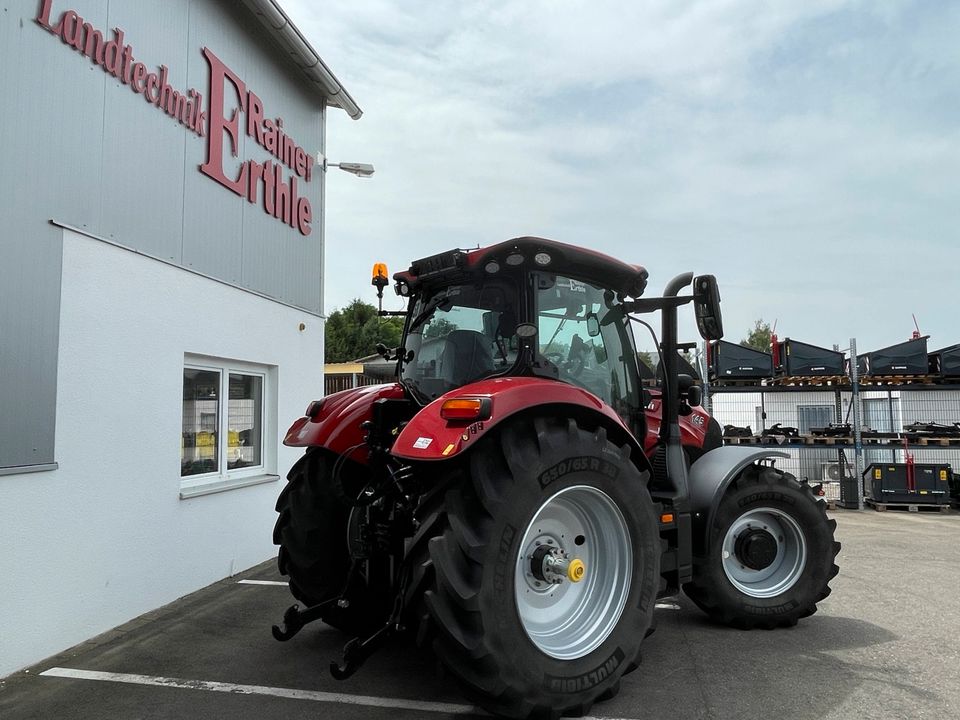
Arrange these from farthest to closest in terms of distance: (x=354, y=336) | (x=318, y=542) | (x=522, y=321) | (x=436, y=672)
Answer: (x=354, y=336), (x=318, y=542), (x=522, y=321), (x=436, y=672)

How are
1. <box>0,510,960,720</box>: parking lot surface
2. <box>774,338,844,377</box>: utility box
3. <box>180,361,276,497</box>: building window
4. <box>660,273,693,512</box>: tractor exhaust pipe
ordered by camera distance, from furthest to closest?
<box>774,338,844,377</box>: utility box, <box>180,361,276,497</box>: building window, <box>660,273,693,512</box>: tractor exhaust pipe, <box>0,510,960,720</box>: parking lot surface

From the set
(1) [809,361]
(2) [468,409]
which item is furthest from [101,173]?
(1) [809,361]

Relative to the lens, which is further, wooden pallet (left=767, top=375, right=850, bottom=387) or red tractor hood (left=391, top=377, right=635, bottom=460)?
wooden pallet (left=767, top=375, right=850, bottom=387)

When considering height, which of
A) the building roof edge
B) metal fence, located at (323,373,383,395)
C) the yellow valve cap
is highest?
the building roof edge

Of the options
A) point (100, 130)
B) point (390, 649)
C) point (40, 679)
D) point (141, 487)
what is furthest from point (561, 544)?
point (100, 130)

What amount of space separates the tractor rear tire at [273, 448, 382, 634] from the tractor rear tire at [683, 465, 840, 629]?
2.15m

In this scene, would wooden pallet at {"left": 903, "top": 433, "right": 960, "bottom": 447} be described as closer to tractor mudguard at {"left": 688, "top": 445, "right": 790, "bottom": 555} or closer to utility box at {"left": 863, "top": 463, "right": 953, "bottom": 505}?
utility box at {"left": 863, "top": 463, "right": 953, "bottom": 505}

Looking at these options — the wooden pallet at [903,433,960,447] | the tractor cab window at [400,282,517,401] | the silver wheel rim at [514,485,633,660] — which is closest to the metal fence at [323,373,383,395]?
the wooden pallet at [903,433,960,447]

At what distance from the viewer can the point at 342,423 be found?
394 cm

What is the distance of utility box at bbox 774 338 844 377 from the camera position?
36.7 feet

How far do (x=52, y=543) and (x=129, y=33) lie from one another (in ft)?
12.0

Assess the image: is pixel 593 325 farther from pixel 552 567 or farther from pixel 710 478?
pixel 552 567

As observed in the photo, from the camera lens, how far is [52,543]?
4031 millimetres

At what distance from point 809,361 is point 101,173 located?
35.2 feet
